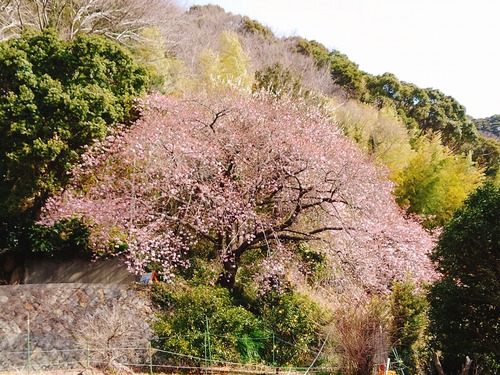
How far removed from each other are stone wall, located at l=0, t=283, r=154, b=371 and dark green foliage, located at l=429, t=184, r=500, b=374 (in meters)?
5.31

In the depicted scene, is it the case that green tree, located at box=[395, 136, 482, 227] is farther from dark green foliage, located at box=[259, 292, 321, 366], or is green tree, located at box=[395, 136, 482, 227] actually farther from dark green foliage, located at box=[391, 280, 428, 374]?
dark green foliage, located at box=[259, 292, 321, 366]

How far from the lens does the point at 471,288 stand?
6.31 metres

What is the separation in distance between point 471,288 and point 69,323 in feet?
23.3

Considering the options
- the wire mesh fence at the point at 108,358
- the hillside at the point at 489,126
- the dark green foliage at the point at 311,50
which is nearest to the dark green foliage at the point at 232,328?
the wire mesh fence at the point at 108,358

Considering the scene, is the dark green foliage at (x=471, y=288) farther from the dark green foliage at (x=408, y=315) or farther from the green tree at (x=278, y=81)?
the green tree at (x=278, y=81)

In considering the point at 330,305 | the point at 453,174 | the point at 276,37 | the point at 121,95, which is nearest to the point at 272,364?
the point at 330,305

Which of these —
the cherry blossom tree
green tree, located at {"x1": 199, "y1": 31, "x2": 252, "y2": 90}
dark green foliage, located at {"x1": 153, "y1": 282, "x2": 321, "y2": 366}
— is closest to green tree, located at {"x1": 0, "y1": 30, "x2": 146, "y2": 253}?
the cherry blossom tree

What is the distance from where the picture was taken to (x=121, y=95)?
31.4 ft

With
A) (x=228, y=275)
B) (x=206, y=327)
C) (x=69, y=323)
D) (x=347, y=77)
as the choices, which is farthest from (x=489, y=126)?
(x=69, y=323)

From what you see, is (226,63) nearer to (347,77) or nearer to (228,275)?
(228,275)

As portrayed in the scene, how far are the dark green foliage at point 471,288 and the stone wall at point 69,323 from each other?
5.31 metres

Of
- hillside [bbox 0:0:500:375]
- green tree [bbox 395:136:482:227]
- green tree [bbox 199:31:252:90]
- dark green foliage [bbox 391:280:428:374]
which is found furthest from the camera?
green tree [bbox 199:31:252:90]

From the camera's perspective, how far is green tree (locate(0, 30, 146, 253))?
7.97 m

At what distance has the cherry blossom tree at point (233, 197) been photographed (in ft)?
26.7
